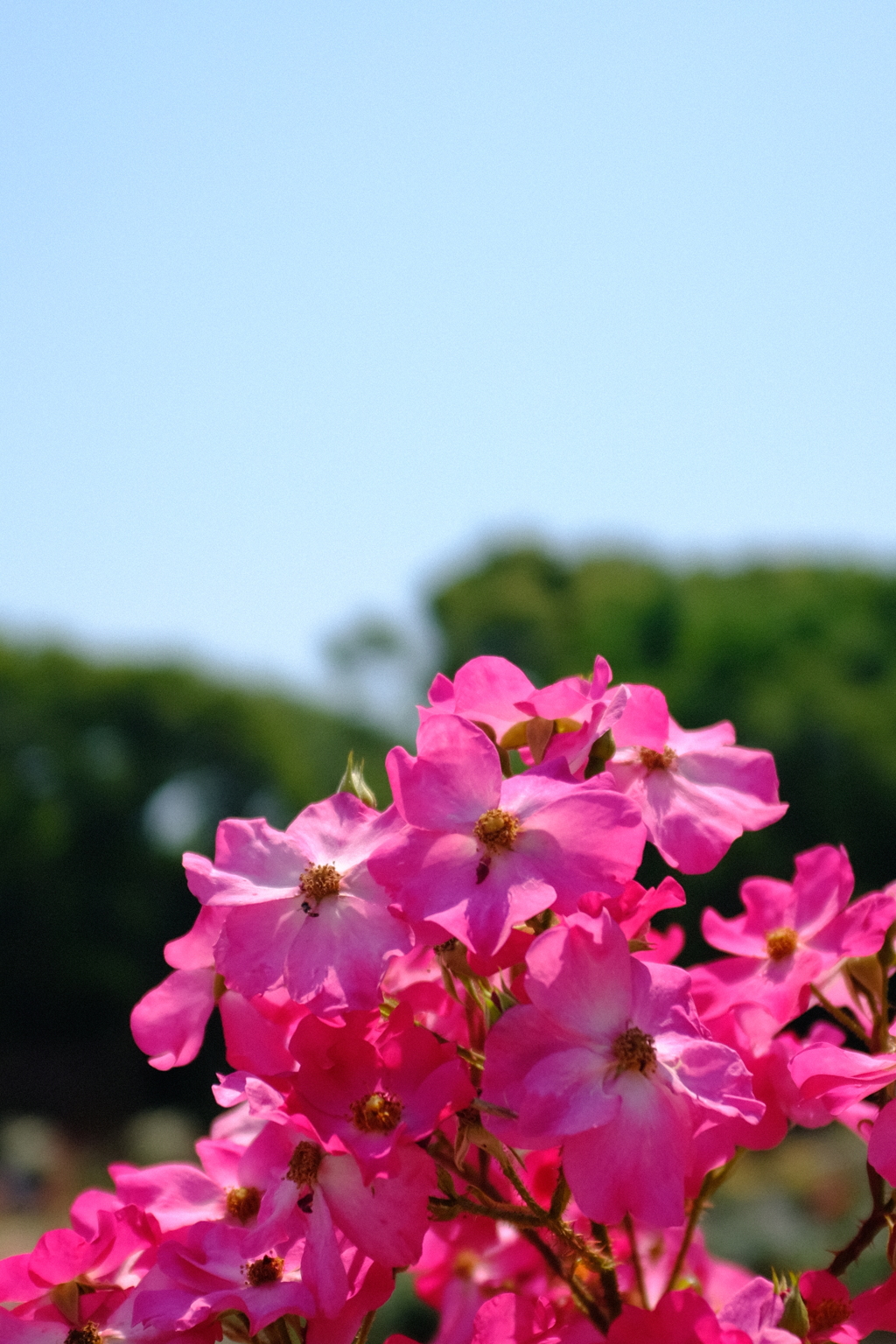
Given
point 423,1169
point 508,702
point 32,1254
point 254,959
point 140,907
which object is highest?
point 508,702

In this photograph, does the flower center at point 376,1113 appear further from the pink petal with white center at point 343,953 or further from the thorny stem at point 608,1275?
the thorny stem at point 608,1275

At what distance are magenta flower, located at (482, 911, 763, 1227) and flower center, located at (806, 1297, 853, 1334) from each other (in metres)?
0.26

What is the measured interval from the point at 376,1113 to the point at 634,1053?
188 millimetres

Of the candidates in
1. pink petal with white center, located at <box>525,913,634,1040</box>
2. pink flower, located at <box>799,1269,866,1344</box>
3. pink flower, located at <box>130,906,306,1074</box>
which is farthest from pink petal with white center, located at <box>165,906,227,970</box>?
pink flower, located at <box>799,1269,866,1344</box>

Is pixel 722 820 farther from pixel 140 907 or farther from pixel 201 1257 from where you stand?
pixel 140 907

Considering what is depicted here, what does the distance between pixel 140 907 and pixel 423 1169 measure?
1687 centimetres

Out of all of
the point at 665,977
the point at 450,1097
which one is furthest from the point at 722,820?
the point at 450,1097

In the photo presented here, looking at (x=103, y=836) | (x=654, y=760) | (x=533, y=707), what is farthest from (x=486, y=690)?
(x=103, y=836)

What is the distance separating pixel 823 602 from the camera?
2223cm

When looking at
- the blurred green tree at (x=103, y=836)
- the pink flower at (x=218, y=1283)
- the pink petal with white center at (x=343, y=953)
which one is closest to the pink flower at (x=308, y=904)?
the pink petal with white center at (x=343, y=953)

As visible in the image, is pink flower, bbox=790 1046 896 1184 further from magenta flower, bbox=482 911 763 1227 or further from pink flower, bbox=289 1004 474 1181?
pink flower, bbox=289 1004 474 1181

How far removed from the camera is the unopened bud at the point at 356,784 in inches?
44.4

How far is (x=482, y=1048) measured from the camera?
1.05 meters

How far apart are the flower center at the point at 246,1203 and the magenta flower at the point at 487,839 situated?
342 millimetres
